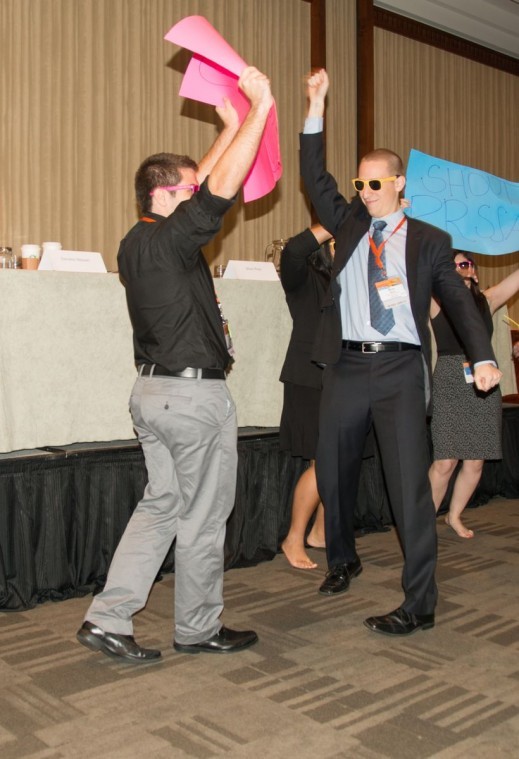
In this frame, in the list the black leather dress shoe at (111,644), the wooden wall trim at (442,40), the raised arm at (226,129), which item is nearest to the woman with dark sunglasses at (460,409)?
the raised arm at (226,129)

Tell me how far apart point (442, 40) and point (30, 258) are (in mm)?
5721

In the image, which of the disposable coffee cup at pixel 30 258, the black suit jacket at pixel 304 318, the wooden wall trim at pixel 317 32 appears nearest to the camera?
the disposable coffee cup at pixel 30 258

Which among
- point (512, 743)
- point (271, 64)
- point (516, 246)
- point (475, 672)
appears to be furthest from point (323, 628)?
point (271, 64)

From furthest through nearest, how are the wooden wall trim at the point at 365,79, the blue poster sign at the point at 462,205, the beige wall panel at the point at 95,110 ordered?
1. the wooden wall trim at the point at 365,79
2. the beige wall panel at the point at 95,110
3. the blue poster sign at the point at 462,205

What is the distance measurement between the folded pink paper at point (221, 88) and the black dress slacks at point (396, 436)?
2.36 feet

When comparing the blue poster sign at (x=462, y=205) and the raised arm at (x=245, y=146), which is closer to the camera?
the raised arm at (x=245, y=146)

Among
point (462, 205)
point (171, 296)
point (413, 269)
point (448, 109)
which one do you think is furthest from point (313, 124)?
point (448, 109)

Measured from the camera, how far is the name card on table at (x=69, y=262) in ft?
11.1

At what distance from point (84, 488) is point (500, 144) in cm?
657

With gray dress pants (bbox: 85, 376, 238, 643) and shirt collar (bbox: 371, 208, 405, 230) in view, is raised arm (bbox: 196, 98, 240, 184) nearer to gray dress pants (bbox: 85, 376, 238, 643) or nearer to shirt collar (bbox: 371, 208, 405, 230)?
shirt collar (bbox: 371, 208, 405, 230)

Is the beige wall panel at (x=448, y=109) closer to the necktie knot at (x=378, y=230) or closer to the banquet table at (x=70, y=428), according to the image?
the banquet table at (x=70, y=428)

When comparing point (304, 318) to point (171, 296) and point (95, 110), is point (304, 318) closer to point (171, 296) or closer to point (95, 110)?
point (171, 296)

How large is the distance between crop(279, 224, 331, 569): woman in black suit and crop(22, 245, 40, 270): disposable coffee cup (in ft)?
3.55

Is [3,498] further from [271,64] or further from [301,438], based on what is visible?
[271,64]
